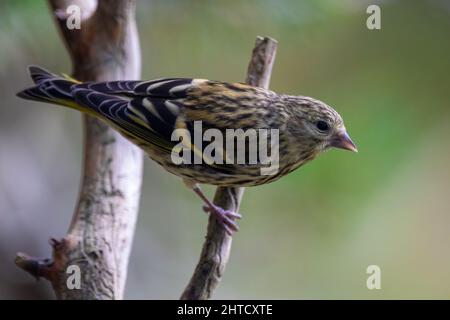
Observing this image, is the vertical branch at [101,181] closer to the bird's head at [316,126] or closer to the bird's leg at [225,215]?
the bird's leg at [225,215]

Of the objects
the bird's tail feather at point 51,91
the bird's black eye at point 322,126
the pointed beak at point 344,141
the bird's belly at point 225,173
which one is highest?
the bird's tail feather at point 51,91

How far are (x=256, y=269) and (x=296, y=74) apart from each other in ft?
4.68

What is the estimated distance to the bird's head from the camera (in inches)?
106

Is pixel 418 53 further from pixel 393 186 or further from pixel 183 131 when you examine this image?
pixel 183 131

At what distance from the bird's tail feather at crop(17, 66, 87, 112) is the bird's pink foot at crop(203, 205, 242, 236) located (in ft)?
2.33

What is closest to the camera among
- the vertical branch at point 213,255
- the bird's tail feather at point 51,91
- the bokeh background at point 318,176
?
the vertical branch at point 213,255

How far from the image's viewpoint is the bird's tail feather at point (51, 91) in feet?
9.12

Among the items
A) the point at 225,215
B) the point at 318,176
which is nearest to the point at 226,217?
the point at 225,215

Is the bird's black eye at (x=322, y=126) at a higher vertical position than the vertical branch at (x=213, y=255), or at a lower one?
higher

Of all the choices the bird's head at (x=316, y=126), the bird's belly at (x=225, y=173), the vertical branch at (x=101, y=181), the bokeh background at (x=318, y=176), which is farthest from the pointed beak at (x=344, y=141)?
the bokeh background at (x=318, y=176)

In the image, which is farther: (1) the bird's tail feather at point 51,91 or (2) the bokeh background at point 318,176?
(2) the bokeh background at point 318,176

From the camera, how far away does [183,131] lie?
277cm
